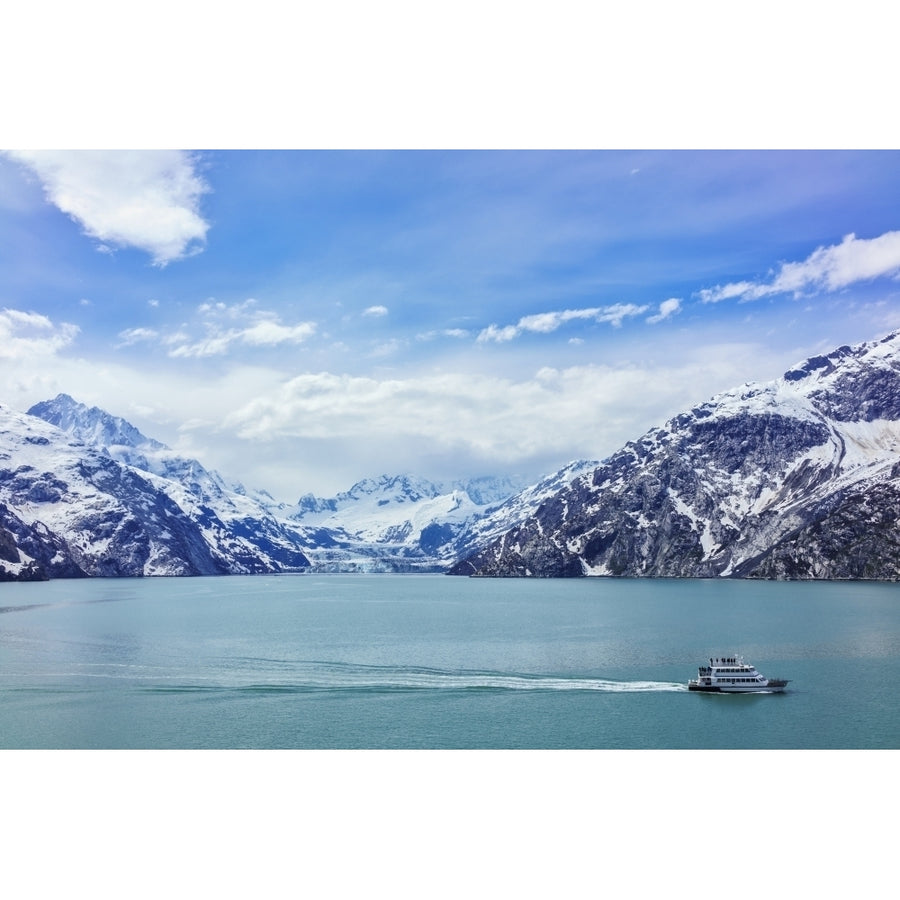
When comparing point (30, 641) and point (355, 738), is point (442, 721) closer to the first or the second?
point (355, 738)

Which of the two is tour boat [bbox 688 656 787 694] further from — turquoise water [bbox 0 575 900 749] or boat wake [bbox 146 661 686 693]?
boat wake [bbox 146 661 686 693]

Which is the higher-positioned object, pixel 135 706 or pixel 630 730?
pixel 135 706

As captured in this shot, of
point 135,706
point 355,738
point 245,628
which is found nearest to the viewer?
point 355,738

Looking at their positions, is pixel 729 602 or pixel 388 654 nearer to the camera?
pixel 388 654

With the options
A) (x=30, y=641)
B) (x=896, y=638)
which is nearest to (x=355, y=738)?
(x=30, y=641)

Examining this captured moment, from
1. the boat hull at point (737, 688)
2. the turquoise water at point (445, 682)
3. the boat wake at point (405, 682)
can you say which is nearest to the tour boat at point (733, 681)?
the boat hull at point (737, 688)

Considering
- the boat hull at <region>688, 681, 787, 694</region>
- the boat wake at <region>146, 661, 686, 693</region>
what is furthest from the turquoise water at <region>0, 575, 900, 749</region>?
the boat hull at <region>688, 681, 787, 694</region>

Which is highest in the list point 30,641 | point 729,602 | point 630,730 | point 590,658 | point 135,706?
point 729,602
